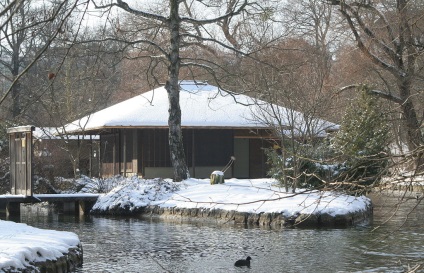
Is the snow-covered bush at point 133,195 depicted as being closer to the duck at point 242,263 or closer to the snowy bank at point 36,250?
the snowy bank at point 36,250

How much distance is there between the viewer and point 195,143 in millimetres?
36188

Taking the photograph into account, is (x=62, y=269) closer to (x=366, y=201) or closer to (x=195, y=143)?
(x=366, y=201)

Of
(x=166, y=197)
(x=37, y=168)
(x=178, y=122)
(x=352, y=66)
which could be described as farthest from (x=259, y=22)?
(x=352, y=66)

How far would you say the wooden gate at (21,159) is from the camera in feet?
81.1

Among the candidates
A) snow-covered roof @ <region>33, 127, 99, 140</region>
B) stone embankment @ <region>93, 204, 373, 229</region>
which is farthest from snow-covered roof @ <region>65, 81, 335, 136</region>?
stone embankment @ <region>93, 204, 373, 229</region>

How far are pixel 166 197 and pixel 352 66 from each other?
60.2 feet

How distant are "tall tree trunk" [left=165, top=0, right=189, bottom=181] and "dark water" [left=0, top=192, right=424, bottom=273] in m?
6.96

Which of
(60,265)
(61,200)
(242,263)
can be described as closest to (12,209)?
(61,200)

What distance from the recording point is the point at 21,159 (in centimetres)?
2555

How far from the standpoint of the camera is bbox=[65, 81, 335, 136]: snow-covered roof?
33531mm

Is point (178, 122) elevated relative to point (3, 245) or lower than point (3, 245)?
elevated

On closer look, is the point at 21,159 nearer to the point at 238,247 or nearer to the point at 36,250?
the point at 238,247

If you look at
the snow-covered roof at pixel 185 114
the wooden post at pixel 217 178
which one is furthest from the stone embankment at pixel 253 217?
the snow-covered roof at pixel 185 114

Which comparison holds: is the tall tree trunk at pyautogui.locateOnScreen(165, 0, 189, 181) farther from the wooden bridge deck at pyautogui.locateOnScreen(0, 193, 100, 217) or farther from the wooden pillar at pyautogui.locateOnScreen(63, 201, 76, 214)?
the wooden pillar at pyautogui.locateOnScreen(63, 201, 76, 214)
